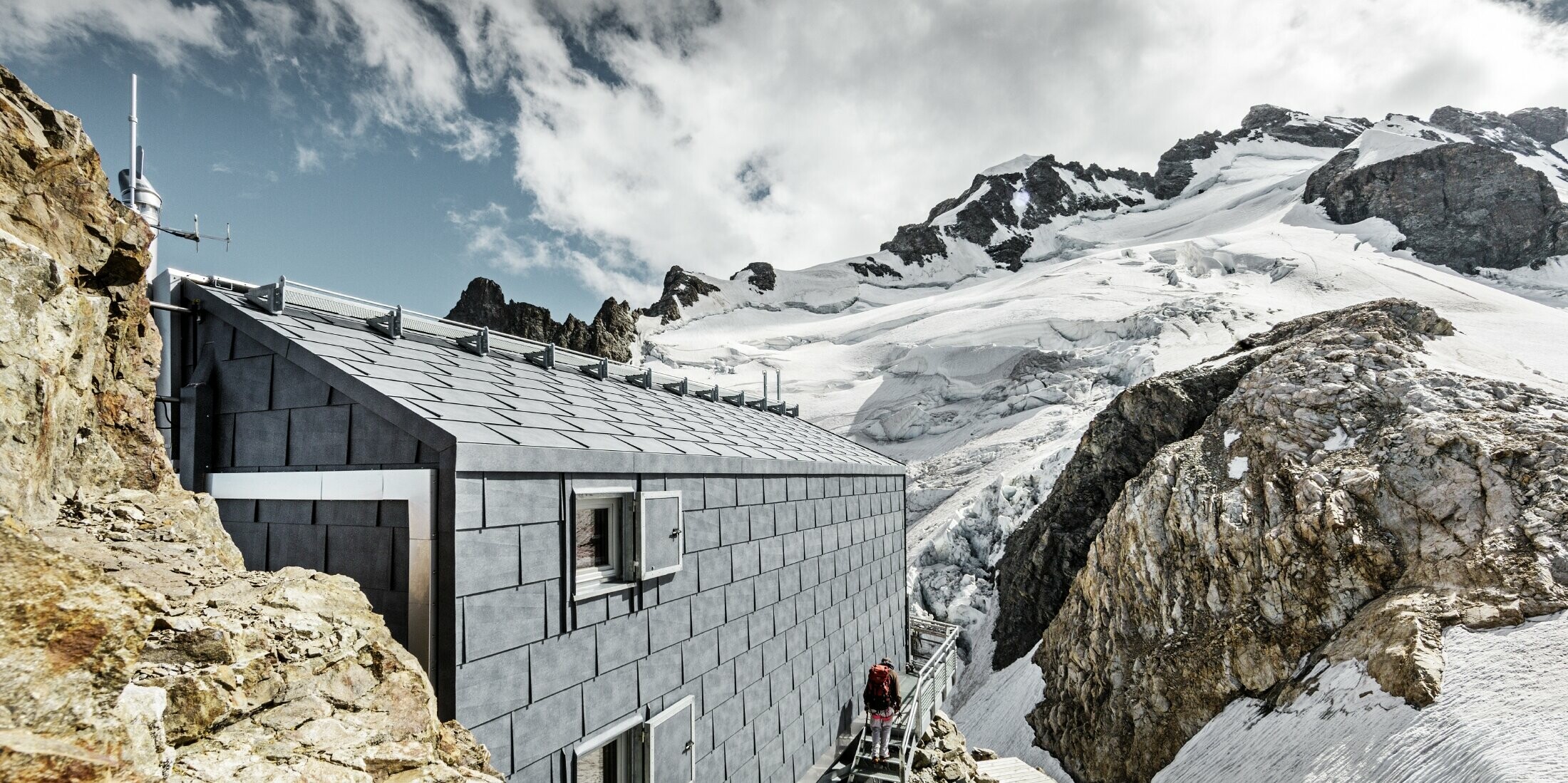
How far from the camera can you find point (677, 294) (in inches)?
3290

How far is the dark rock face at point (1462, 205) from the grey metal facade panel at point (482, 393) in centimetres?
8479

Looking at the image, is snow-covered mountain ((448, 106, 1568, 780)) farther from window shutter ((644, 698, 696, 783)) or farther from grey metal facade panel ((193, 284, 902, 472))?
grey metal facade panel ((193, 284, 902, 472))

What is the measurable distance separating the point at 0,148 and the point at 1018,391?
1649 inches

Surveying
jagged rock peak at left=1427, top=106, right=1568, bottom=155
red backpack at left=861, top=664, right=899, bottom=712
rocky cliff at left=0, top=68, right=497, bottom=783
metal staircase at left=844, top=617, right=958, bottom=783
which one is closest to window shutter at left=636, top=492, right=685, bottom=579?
rocky cliff at left=0, top=68, right=497, bottom=783

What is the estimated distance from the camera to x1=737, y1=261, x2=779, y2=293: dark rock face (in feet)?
300

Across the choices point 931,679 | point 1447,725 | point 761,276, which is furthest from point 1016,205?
point 931,679

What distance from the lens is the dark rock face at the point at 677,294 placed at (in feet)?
258

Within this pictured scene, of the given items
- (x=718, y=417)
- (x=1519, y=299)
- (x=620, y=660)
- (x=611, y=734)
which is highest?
(x=1519, y=299)

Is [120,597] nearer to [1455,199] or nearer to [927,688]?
[927,688]

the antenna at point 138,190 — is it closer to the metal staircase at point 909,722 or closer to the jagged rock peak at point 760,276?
the metal staircase at point 909,722

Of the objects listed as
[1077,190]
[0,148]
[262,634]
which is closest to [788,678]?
[262,634]

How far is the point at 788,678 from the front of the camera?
843 cm

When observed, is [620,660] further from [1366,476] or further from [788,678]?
[1366,476]

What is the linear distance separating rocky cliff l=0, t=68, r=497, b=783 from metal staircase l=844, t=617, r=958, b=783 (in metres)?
5.68
